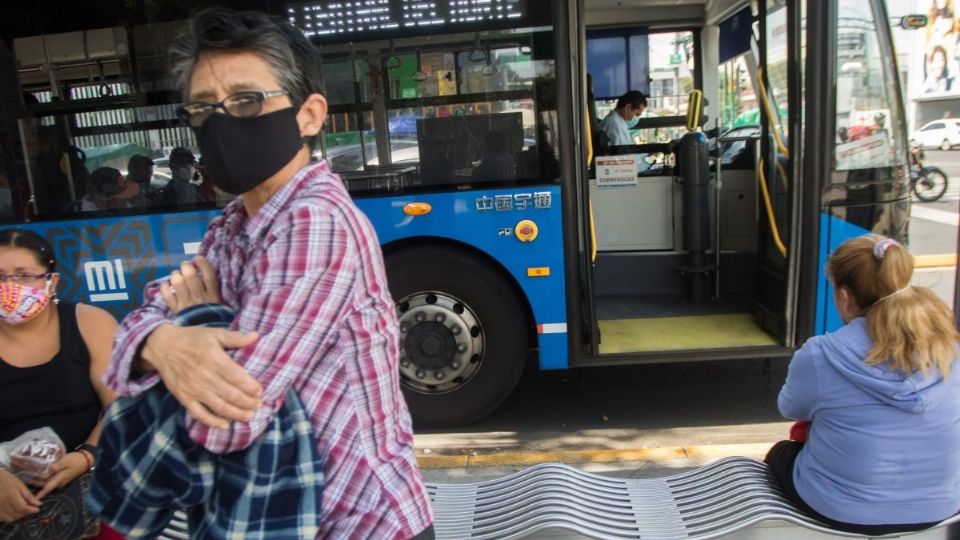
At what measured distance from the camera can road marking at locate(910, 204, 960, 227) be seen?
1248 cm

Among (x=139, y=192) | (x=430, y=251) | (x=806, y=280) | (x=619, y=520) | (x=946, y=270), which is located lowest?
(x=946, y=270)

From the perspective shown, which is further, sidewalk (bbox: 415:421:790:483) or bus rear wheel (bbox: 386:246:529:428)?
bus rear wheel (bbox: 386:246:529:428)

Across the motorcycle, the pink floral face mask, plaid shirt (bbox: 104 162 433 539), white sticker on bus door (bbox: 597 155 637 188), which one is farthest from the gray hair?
the motorcycle

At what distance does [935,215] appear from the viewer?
13.3m

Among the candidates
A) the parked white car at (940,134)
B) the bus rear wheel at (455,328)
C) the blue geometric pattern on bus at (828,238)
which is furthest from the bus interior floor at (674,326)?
the parked white car at (940,134)

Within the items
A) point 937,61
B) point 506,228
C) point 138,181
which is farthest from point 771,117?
point 937,61

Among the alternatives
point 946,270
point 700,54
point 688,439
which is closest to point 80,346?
point 688,439

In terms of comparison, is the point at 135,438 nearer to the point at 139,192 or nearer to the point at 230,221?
the point at 230,221

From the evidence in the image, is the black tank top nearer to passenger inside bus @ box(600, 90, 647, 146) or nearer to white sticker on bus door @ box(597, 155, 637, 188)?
white sticker on bus door @ box(597, 155, 637, 188)

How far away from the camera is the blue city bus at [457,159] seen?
4324 millimetres

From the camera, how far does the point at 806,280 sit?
14.5 ft

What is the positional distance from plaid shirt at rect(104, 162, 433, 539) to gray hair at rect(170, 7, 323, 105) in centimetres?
17

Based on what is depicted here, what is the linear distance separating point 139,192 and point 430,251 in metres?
1.77

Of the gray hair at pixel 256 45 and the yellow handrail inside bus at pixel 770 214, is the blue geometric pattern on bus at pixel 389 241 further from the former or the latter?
the gray hair at pixel 256 45
